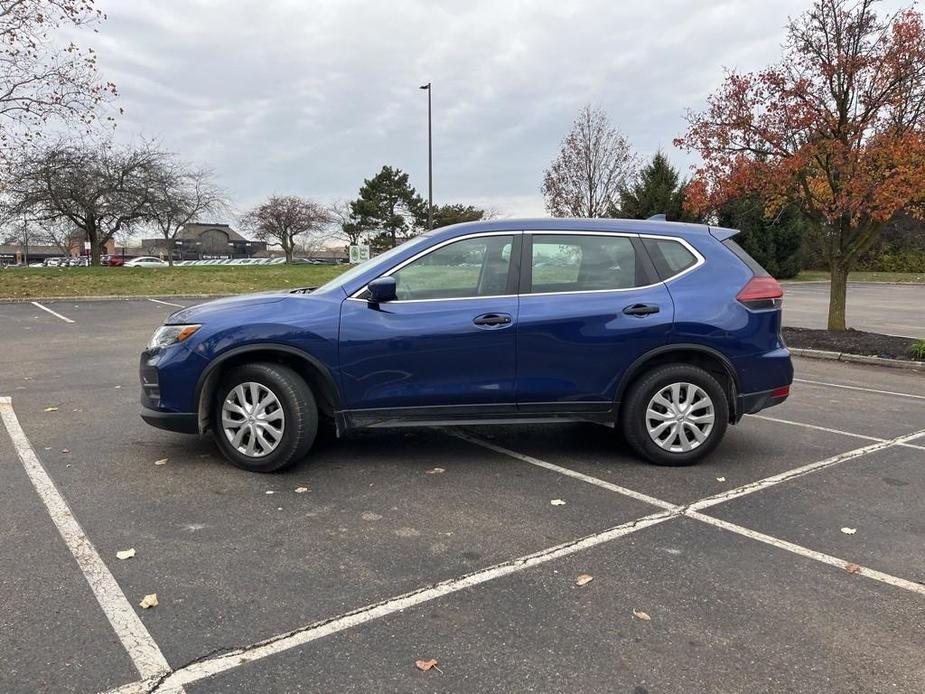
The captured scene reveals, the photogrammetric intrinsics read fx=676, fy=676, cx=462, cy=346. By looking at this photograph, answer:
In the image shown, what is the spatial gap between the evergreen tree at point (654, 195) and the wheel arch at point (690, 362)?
95.6 ft

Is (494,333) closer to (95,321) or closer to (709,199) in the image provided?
(709,199)

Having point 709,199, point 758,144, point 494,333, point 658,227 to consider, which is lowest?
point 494,333

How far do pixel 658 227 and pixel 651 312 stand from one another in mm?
732

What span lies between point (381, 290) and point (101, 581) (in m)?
2.28

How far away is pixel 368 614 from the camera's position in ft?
9.40

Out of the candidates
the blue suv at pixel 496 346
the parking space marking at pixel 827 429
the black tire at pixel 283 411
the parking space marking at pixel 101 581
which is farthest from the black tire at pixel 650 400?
the parking space marking at pixel 101 581

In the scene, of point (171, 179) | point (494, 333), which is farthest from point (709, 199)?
point (171, 179)

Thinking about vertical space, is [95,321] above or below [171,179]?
below

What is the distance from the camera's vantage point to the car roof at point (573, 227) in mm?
4828

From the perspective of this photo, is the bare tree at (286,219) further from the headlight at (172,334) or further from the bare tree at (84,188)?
the headlight at (172,334)

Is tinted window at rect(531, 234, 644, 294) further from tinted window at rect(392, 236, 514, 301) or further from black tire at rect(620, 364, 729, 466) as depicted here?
black tire at rect(620, 364, 729, 466)

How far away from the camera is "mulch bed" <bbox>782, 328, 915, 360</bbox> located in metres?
10.6

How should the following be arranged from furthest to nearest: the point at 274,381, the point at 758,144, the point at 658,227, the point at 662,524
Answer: the point at 758,144, the point at 658,227, the point at 274,381, the point at 662,524

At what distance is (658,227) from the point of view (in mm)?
5023
